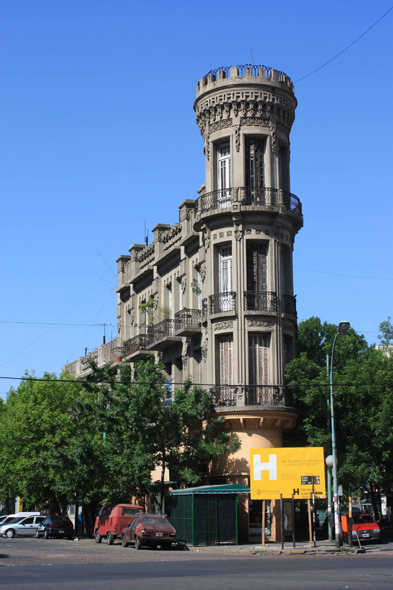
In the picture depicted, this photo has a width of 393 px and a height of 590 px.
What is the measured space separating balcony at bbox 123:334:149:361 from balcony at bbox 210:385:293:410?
32.7 ft

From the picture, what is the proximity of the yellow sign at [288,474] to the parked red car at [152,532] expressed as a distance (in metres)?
3.53

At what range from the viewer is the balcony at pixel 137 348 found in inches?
1746

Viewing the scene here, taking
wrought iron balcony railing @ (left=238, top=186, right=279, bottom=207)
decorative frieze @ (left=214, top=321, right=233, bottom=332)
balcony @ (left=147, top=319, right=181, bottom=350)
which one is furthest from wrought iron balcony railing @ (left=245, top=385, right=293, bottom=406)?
wrought iron balcony railing @ (left=238, top=186, right=279, bottom=207)

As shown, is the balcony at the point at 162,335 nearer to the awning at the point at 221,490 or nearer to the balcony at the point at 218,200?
the balcony at the point at 218,200

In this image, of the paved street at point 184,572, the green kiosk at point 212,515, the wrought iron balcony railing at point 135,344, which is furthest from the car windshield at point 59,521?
the paved street at point 184,572

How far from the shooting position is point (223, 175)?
1517 inches

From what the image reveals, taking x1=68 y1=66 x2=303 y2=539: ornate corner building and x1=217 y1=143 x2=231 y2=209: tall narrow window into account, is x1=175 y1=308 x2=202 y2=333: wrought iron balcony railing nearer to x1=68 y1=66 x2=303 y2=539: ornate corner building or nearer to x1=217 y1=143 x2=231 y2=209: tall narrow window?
x1=68 y1=66 x2=303 y2=539: ornate corner building

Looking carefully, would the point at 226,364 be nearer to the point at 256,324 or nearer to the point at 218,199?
the point at 256,324

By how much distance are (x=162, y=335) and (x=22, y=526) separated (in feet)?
56.2

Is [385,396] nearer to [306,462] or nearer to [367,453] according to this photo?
[367,453]

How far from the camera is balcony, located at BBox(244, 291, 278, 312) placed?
3588cm

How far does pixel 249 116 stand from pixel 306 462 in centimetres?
1795

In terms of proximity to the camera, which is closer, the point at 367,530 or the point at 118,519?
the point at 118,519

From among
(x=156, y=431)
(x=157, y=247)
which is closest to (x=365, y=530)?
(x=156, y=431)
